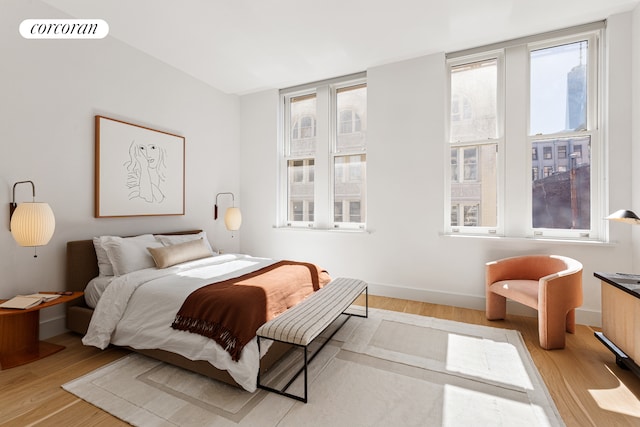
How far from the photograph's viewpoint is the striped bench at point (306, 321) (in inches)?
70.7

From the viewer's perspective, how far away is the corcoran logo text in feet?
8.14

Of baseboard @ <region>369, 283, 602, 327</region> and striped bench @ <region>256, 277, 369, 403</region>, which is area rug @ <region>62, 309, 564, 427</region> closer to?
striped bench @ <region>256, 277, 369, 403</region>

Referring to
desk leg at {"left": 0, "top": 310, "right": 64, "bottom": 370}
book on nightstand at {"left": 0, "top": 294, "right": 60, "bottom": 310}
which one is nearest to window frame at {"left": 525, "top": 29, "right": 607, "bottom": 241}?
book on nightstand at {"left": 0, "top": 294, "right": 60, "bottom": 310}

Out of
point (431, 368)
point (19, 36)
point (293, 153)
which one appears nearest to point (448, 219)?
point (431, 368)

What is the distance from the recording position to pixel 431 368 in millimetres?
2139

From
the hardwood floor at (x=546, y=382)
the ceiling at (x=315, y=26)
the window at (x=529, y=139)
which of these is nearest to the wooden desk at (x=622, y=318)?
the hardwood floor at (x=546, y=382)

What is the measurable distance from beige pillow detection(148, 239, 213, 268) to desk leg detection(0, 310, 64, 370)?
0.95 meters

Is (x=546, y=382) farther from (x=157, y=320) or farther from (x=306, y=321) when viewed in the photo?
(x=157, y=320)

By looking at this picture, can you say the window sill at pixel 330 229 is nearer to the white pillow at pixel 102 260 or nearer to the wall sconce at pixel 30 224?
the white pillow at pixel 102 260

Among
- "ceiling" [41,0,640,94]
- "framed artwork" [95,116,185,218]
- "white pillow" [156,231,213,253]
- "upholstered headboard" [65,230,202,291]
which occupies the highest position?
"ceiling" [41,0,640,94]

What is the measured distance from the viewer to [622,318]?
6.73 ft

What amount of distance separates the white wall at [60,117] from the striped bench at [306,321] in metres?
2.27

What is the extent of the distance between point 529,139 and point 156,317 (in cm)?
409

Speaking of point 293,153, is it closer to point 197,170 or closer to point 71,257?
point 197,170
